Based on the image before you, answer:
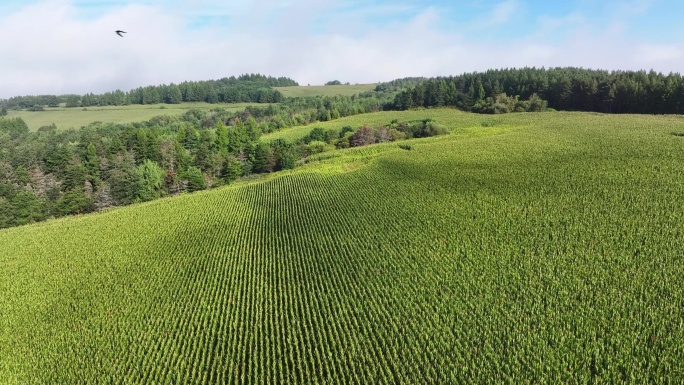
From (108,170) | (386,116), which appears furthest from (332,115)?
(108,170)

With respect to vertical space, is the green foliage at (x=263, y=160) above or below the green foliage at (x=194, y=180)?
above

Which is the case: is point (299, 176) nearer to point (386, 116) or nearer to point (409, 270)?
point (409, 270)

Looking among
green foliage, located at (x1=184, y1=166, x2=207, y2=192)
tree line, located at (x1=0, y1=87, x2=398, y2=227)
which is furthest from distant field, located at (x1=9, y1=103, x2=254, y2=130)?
green foliage, located at (x1=184, y1=166, x2=207, y2=192)

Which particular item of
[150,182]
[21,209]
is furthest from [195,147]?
[21,209]

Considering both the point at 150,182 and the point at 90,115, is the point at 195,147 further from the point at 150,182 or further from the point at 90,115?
the point at 90,115

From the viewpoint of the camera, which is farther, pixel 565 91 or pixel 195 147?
pixel 565 91

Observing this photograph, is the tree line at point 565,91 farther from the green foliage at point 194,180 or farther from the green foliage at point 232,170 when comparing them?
the green foliage at point 194,180

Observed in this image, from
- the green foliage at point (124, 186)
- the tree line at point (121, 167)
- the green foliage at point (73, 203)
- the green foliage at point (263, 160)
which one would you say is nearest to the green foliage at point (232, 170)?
the tree line at point (121, 167)
